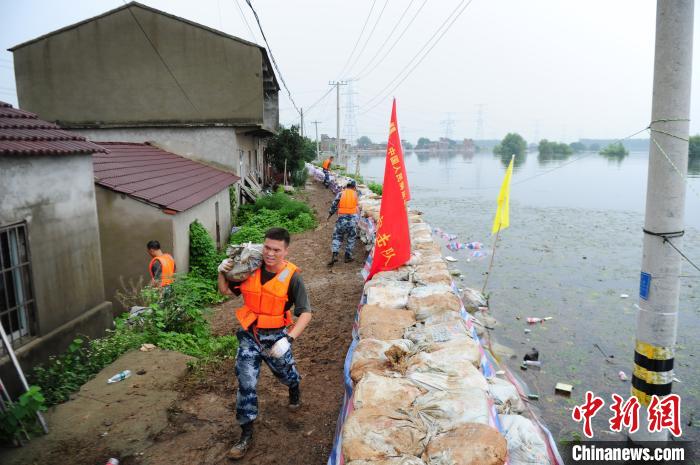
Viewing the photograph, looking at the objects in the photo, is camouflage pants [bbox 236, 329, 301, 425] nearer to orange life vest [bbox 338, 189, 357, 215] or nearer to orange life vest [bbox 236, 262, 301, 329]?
orange life vest [bbox 236, 262, 301, 329]

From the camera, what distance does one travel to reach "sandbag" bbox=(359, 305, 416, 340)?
4887 millimetres

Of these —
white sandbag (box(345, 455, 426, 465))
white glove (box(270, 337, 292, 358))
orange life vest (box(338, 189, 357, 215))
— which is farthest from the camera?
orange life vest (box(338, 189, 357, 215))

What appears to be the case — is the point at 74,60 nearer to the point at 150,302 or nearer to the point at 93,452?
the point at 150,302

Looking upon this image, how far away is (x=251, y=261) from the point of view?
13.2 feet

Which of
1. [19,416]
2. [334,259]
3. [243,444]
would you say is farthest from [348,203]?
[19,416]

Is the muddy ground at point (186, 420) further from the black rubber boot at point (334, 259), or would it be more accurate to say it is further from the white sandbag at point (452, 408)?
the black rubber boot at point (334, 259)

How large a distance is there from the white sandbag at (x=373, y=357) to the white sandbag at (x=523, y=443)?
991 mm

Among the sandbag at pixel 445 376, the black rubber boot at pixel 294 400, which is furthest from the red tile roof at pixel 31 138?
the sandbag at pixel 445 376

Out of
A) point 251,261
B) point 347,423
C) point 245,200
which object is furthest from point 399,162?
point 245,200

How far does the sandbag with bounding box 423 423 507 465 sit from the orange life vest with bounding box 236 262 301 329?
65.1 inches

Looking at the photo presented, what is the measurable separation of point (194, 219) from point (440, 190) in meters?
27.9

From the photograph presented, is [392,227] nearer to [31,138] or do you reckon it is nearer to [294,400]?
[294,400]

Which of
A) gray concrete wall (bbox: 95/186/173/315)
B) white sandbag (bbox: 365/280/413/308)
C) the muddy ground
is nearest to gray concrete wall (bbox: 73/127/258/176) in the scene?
gray concrete wall (bbox: 95/186/173/315)

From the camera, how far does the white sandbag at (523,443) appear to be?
12.2 ft
